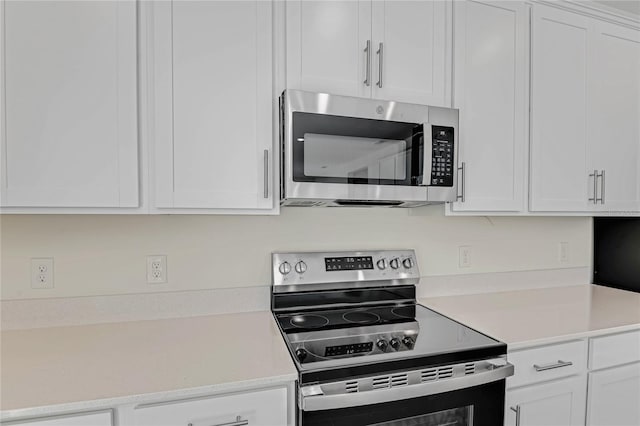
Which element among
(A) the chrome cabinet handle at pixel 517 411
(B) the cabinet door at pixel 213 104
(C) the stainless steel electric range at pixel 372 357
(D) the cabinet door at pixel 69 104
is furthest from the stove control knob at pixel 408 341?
(D) the cabinet door at pixel 69 104

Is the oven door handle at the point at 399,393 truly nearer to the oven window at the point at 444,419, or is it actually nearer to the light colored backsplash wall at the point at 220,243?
the oven window at the point at 444,419

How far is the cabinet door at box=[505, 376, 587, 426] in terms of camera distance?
4.51 feet

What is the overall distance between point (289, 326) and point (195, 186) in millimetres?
643

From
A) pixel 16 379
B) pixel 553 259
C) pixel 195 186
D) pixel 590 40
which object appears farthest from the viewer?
pixel 553 259

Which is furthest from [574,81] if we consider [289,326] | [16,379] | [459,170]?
[16,379]

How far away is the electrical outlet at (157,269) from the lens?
5.10 feet

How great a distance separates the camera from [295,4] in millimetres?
1400

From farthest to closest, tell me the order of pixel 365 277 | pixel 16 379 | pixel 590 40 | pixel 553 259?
pixel 553 259, pixel 590 40, pixel 365 277, pixel 16 379

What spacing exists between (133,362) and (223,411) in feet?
1.06

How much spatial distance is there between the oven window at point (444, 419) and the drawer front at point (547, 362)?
0.68 ft

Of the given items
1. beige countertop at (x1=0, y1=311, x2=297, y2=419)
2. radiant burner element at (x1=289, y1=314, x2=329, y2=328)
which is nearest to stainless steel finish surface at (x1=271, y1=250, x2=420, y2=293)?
radiant burner element at (x1=289, y1=314, x2=329, y2=328)

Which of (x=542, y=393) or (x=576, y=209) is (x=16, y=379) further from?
(x=576, y=209)

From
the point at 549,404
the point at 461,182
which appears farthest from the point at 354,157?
the point at 549,404

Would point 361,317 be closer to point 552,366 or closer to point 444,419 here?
point 444,419
